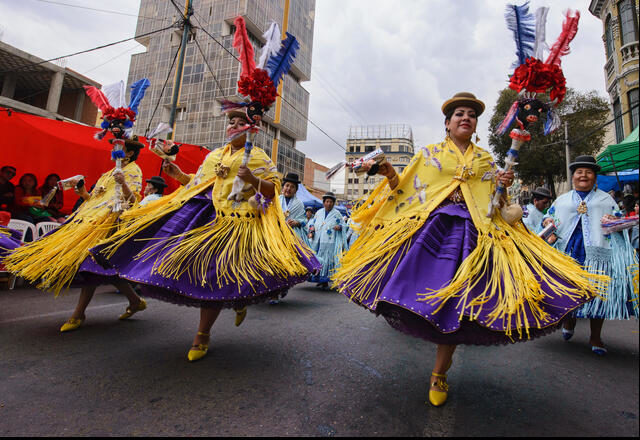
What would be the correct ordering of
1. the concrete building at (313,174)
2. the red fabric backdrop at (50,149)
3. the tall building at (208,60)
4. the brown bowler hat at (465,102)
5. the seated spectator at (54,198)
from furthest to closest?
1. the concrete building at (313,174)
2. the tall building at (208,60)
3. the seated spectator at (54,198)
4. the red fabric backdrop at (50,149)
5. the brown bowler hat at (465,102)

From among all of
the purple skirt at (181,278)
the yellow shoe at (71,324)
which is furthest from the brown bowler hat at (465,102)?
the yellow shoe at (71,324)

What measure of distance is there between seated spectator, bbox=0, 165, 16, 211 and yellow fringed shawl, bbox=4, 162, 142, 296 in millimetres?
3510

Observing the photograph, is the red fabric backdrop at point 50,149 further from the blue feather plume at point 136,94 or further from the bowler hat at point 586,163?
the bowler hat at point 586,163

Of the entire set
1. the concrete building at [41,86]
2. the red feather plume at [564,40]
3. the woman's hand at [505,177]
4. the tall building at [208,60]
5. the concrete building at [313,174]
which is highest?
the tall building at [208,60]

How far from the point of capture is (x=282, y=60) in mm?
2857

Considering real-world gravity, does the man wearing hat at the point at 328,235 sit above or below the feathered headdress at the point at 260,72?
below

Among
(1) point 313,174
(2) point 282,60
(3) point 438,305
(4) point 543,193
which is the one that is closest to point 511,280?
(3) point 438,305

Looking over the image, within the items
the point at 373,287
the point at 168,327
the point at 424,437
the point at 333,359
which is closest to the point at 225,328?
the point at 168,327

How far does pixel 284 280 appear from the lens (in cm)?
257

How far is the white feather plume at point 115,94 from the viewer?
3.49m

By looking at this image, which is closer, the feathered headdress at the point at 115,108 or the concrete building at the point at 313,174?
the feathered headdress at the point at 115,108

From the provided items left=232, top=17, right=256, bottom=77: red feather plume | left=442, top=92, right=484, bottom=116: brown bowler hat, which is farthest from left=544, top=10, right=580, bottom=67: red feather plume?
left=232, top=17, right=256, bottom=77: red feather plume

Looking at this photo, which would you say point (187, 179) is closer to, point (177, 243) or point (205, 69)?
point (177, 243)

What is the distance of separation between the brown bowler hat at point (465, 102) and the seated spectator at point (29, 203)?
6358mm
